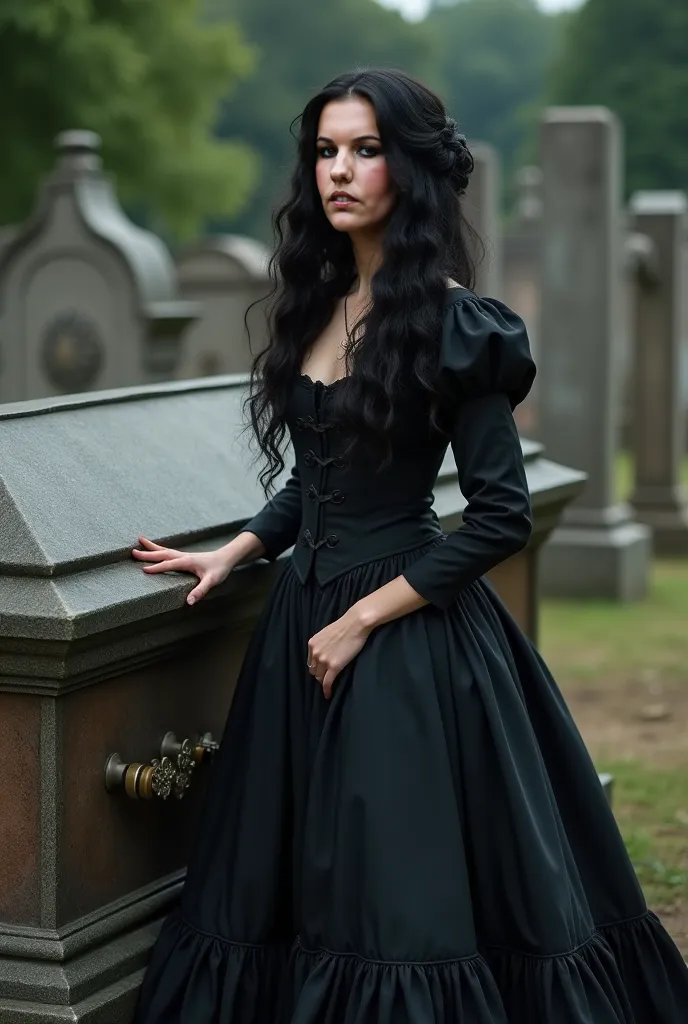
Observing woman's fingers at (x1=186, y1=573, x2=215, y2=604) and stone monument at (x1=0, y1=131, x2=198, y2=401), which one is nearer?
woman's fingers at (x1=186, y1=573, x2=215, y2=604)

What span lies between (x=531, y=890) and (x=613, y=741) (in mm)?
3243

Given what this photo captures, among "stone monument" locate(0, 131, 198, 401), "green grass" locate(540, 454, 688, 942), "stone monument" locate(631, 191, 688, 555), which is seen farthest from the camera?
"stone monument" locate(631, 191, 688, 555)

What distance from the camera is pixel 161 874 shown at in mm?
3299

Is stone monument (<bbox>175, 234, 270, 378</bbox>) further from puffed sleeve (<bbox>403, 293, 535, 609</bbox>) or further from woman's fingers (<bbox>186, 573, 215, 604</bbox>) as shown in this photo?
puffed sleeve (<bbox>403, 293, 535, 609</bbox>)

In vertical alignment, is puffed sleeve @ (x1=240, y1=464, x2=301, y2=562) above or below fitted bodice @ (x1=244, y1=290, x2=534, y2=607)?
below

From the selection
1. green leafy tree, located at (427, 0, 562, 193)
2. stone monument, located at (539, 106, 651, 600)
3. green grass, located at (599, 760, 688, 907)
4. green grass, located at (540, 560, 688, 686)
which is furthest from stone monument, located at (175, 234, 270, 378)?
green leafy tree, located at (427, 0, 562, 193)

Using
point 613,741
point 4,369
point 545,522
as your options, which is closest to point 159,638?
point 545,522

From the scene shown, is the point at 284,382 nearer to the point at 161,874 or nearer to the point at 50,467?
the point at 50,467

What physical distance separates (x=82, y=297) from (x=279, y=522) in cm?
679

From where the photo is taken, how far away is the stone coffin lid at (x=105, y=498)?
2.83 metres

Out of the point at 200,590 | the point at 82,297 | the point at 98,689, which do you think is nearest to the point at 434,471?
the point at 200,590

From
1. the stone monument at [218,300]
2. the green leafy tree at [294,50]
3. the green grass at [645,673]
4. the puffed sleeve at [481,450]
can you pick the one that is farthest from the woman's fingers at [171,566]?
the green leafy tree at [294,50]

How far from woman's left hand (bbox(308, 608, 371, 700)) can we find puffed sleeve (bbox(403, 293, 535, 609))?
0.13 m

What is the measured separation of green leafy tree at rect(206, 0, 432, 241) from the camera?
47.2 meters
